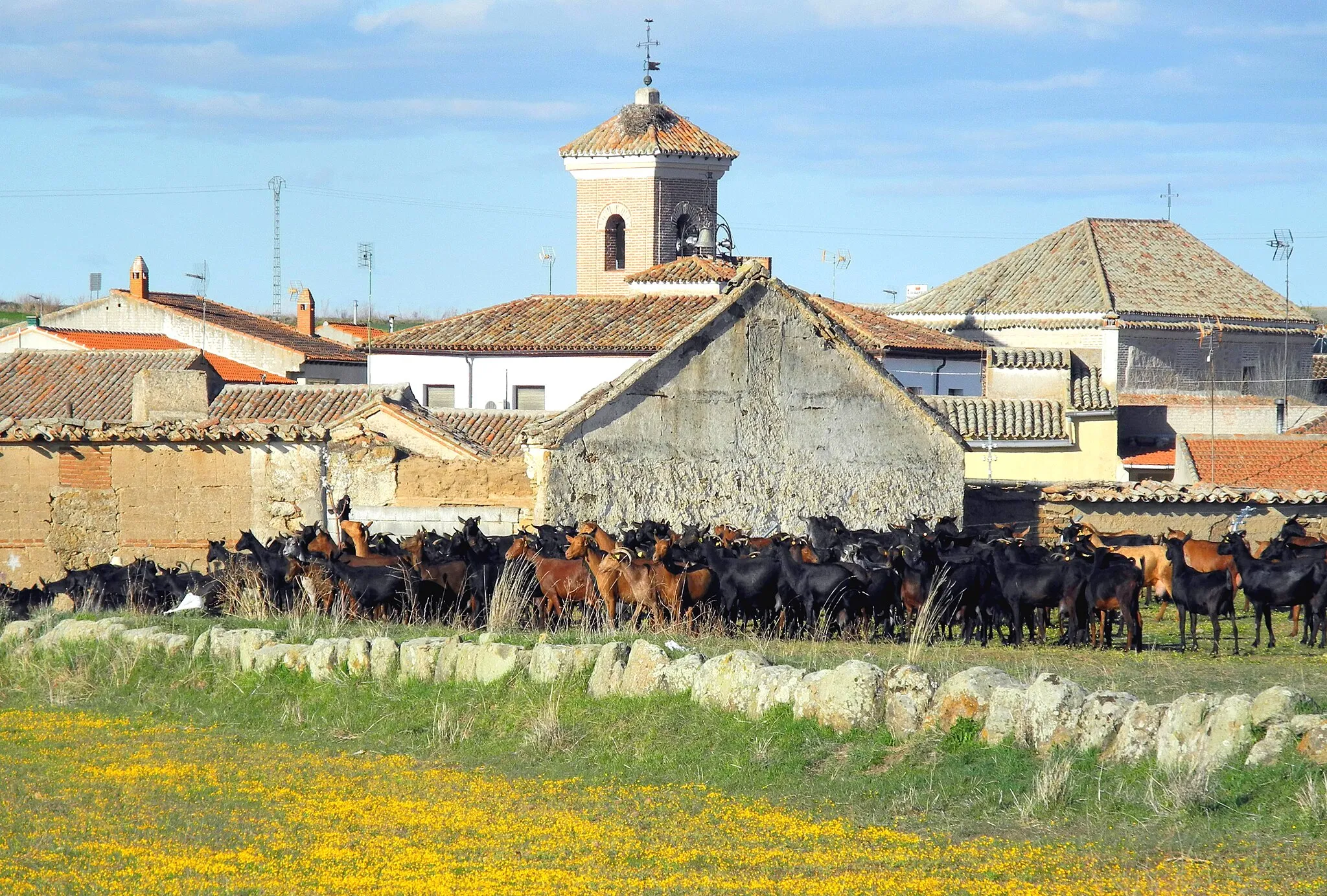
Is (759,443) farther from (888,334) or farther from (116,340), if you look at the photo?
(116,340)

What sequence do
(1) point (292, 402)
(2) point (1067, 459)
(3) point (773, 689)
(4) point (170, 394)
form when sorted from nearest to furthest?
(3) point (773, 689)
(4) point (170, 394)
(1) point (292, 402)
(2) point (1067, 459)

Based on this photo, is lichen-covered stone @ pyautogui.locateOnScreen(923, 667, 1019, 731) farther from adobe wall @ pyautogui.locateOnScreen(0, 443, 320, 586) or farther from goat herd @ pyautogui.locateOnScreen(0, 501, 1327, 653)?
adobe wall @ pyautogui.locateOnScreen(0, 443, 320, 586)

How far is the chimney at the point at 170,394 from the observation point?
28.5 meters

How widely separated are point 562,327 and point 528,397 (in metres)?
2.03

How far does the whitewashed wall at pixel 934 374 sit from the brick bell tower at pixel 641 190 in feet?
21.3

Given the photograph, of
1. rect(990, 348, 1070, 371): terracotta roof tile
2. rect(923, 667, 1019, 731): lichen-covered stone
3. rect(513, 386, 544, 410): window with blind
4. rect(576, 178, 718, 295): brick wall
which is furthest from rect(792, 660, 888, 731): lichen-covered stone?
rect(576, 178, 718, 295): brick wall

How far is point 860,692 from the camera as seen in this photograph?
10.3 metres

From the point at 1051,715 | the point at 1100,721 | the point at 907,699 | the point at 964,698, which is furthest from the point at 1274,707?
the point at 907,699

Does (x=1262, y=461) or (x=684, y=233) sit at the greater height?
(x=684, y=233)

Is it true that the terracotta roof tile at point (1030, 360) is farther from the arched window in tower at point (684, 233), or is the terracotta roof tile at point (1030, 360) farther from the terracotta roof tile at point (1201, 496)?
the terracotta roof tile at point (1201, 496)

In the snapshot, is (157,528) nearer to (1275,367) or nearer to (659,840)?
(659,840)

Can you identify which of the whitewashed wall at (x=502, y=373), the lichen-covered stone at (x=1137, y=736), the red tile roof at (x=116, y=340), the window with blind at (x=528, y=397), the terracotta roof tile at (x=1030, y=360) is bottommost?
the lichen-covered stone at (x=1137, y=736)

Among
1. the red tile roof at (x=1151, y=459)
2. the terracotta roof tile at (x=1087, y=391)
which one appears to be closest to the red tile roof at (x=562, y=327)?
the terracotta roof tile at (x=1087, y=391)

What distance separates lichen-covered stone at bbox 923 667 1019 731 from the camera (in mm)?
9820
